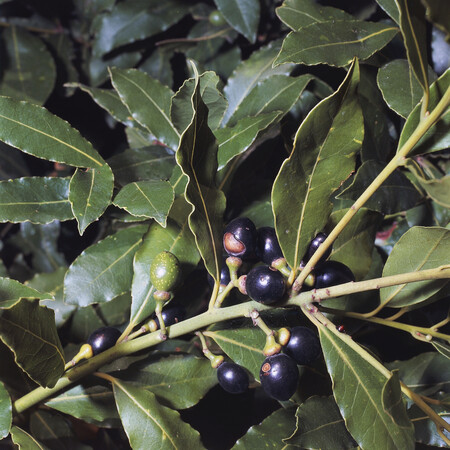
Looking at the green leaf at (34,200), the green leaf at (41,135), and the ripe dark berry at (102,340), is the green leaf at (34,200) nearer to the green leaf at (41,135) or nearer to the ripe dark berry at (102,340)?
the green leaf at (41,135)

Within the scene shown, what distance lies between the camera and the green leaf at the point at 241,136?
0.79m

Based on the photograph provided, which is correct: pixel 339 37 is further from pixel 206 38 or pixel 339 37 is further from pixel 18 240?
pixel 18 240

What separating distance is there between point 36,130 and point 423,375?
727 mm

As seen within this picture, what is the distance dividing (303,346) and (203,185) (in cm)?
24

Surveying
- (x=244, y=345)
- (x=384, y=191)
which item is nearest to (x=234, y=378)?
(x=244, y=345)

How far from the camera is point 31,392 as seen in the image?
0.77m

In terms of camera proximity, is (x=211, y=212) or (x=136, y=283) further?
(x=136, y=283)

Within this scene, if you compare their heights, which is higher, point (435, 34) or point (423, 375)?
point (435, 34)

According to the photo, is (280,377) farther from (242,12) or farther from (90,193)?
(242,12)

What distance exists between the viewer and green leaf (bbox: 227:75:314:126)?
34.8 inches

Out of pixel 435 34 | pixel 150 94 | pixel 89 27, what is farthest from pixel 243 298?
pixel 89 27

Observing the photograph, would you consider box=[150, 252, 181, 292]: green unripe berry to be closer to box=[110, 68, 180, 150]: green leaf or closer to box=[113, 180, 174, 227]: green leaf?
box=[113, 180, 174, 227]: green leaf

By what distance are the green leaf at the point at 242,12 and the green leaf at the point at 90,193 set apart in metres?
0.50

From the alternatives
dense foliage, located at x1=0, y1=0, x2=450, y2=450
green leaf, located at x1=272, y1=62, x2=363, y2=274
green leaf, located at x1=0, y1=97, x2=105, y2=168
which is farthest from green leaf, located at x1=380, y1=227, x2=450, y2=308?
green leaf, located at x1=0, y1=97, x2=105, y2=168
